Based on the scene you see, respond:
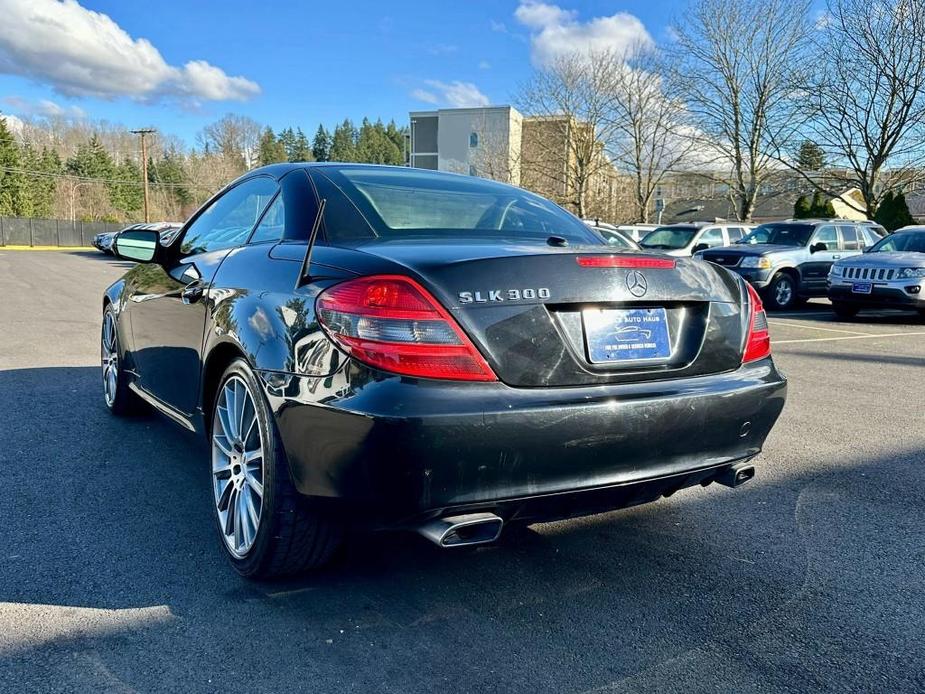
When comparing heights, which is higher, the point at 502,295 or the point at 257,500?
the point at 502,295

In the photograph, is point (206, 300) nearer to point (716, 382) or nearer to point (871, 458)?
point (716, 382)

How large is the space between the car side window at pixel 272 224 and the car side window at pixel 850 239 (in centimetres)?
1480

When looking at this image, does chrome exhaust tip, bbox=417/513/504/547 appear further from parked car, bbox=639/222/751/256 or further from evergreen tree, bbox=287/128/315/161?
evergreen tree, bbox=287/128/315/161

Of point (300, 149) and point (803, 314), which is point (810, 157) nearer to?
point (803, 314)

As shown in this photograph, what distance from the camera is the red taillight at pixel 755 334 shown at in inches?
110

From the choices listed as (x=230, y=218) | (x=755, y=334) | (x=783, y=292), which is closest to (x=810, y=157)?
(x=783, y=292)

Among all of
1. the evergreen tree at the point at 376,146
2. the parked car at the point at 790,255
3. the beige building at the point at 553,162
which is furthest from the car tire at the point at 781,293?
the evergreen tree at the point at 376,146

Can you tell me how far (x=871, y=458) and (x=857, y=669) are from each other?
2503mm

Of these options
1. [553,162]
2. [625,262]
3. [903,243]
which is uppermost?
[553,162]

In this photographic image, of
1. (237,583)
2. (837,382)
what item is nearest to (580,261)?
(237,583)

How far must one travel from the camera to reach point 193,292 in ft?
10.8

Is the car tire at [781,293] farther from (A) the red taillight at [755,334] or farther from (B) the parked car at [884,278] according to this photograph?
(A) the red taillight at [755,334]

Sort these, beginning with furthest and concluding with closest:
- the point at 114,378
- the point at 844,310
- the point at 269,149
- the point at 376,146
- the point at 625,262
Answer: the point at 376,146
the point at 269,149
the point at 844,310
the point at 114,378
the point at 625,262

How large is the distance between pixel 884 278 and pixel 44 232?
58.6 m
